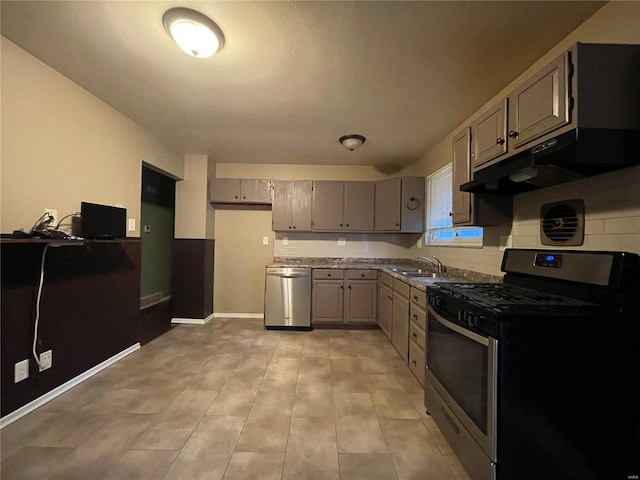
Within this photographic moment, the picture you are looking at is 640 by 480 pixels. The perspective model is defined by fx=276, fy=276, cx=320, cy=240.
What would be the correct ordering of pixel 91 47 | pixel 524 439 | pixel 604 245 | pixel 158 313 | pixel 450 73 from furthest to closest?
pixel 158 313 < pixel 450 73 < pixel 91 47 < pixel 604 245 < pixel 524 439

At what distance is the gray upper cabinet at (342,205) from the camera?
13.4 ft

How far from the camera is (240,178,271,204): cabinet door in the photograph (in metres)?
4.14

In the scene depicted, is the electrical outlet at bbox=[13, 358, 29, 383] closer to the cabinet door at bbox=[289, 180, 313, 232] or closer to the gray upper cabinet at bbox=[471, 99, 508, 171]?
the cabinet door at bbox=[289, 180, 313, 232]

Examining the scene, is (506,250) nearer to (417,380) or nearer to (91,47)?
(417,380)

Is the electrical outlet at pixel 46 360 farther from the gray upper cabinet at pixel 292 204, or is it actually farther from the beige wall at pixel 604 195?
the beige wall at pixel 604 195

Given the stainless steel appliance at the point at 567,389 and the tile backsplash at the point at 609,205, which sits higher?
the tile backsplash at the point at 609,205

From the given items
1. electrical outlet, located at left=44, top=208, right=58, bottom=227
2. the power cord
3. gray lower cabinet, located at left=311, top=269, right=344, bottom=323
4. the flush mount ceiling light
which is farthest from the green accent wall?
the flush mount ceiling light

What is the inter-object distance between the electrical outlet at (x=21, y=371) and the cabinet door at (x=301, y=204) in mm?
2916

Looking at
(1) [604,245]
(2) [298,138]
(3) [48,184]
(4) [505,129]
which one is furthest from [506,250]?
(3) [48,184]

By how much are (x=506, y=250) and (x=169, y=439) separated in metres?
2.53

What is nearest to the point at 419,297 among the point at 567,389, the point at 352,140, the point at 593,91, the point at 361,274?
the point at 567,389

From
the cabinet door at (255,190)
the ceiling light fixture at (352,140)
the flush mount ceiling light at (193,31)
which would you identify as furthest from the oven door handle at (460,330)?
the cabinet door at (255,190)

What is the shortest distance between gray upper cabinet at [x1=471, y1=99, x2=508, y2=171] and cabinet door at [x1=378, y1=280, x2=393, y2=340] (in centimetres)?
177

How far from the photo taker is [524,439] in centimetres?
118
